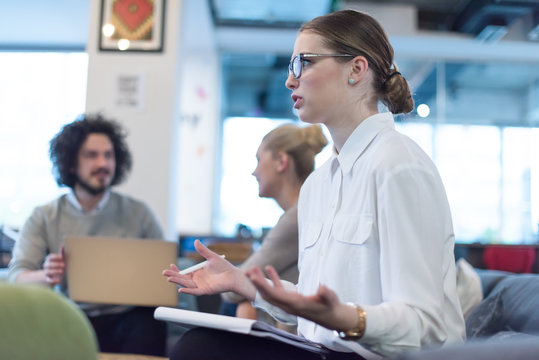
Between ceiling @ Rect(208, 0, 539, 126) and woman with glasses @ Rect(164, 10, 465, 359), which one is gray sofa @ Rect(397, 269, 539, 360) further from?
ceiling @ Rect(208, 0, 539, 126)

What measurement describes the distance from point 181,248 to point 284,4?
281cm

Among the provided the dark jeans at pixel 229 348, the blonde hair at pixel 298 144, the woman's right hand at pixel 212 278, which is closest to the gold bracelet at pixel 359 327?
the dark jeans at pixel 229 348

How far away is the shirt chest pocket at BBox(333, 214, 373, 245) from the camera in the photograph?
1.15m

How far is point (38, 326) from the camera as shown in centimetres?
57

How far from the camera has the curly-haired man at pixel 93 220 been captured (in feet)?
8.20

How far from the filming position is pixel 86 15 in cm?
630

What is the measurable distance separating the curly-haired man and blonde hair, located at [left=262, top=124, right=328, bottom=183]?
35.0 inches

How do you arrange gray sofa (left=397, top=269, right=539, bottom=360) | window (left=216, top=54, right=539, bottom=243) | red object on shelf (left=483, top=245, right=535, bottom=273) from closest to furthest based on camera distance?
gray sofa (left=397, top=269, right=539, bottom=360), red object on shelf (left=483, top=245, right=535, bottom=273), window (left=216, top=54, right=539, bottom=243)

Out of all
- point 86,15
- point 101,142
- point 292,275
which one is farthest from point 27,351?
point 86,15

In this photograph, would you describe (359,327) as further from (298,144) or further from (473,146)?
(473,146)

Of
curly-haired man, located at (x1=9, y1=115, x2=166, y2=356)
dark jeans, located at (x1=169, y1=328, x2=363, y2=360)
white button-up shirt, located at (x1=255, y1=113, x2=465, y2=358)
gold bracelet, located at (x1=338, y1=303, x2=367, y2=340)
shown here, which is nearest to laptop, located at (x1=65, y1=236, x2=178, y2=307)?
curly-haired man, located at (x1=9, y1=115, x2=166, y2=356)

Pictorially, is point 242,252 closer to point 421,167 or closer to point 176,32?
point 176,32

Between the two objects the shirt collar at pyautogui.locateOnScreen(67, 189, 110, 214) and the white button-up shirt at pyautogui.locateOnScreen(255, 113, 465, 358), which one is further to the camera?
the shirt collar at pyautogui.locateOnScreen(67, 189, 110, 214)

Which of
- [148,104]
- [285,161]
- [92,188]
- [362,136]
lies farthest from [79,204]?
[362,136]
